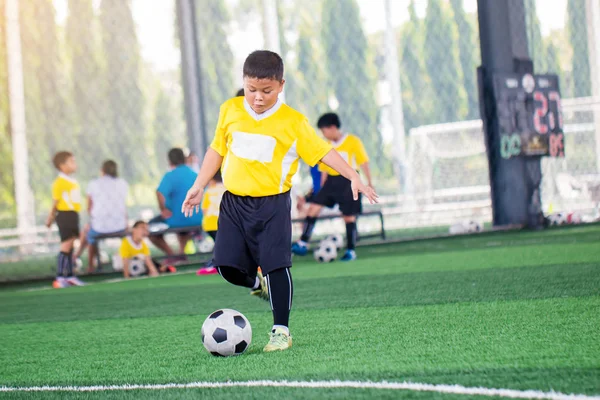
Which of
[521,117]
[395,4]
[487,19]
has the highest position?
[395,4]

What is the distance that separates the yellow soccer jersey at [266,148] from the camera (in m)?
4.25

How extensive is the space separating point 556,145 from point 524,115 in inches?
26.7

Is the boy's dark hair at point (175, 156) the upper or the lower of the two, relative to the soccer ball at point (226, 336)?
upper

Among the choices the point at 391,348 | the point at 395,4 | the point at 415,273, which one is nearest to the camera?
the point at 391,348

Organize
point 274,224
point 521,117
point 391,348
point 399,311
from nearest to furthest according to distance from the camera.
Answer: point 391,348 < point 274,224 < point 399,311 < point 521,117

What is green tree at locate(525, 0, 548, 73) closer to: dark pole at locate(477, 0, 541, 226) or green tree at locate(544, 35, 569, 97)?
green tree at locate(544, 35, 569, 97)

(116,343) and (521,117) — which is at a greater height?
(521,117)

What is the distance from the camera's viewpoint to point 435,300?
5.46 metres

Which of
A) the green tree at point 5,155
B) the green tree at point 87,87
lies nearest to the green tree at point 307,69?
the green tree at point 87,87

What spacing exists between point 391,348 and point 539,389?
1.11 meters

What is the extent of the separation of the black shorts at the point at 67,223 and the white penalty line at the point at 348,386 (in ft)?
22.7

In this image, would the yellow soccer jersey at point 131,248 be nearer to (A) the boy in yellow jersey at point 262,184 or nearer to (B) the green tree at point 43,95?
(A) the boy in yellow jersey at point 262,184

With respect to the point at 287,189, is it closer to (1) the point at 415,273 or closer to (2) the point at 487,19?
(1) the point at 415,273

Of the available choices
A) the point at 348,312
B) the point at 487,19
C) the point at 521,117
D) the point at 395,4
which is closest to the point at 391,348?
the point at 348,312
